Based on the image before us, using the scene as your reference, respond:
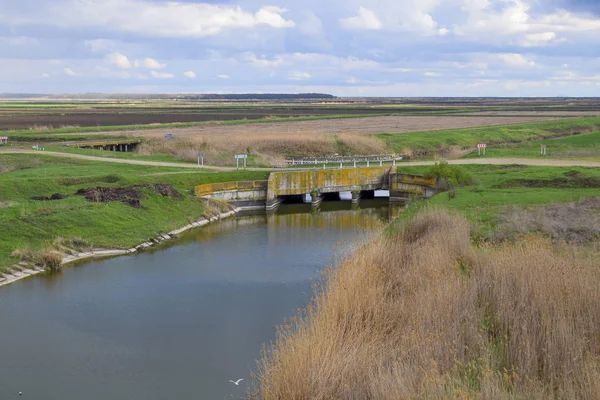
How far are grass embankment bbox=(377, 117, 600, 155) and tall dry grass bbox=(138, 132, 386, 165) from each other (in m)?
4.24

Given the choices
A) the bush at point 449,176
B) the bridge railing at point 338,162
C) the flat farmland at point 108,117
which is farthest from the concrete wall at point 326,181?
the flat farmland at point 108,117

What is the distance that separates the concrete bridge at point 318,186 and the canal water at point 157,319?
11.9 metres

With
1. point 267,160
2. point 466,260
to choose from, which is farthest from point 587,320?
point 267,160

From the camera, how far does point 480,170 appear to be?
→ 177ft

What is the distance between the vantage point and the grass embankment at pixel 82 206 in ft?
112

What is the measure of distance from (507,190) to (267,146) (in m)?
28.6

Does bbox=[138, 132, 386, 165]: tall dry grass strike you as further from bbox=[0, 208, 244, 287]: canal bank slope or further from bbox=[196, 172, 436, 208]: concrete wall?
bbox=[0, 208, 244, 287]: canal bank slope

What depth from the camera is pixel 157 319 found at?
80.9 ft

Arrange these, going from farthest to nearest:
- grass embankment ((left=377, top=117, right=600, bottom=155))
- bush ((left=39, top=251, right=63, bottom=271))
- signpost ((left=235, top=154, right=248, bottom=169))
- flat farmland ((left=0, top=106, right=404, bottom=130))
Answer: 1. flat farmland ((left=0, top=106, right=404, bottom=130))
2. grass embankment ((left=377, top=117, right=600, bottom=155))
3. signpost ((left=235, top=154, right=248, bottom=169))
4. bush ((left=39, top=251, right=63, bottom=271))

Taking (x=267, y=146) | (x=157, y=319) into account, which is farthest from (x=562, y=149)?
(x=157, y=319)

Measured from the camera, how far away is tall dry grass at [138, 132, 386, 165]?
6338 centimetres

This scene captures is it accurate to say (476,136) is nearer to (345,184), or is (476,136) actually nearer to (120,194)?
(345,184)

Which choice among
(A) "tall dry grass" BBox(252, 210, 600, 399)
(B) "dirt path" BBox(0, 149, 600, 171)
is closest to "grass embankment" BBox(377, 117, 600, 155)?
(B) "dirt path" BBox(0, 149, 600, 171)

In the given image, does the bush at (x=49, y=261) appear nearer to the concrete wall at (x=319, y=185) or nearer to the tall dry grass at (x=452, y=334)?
the tall dry grass at (x=452, y=334)
